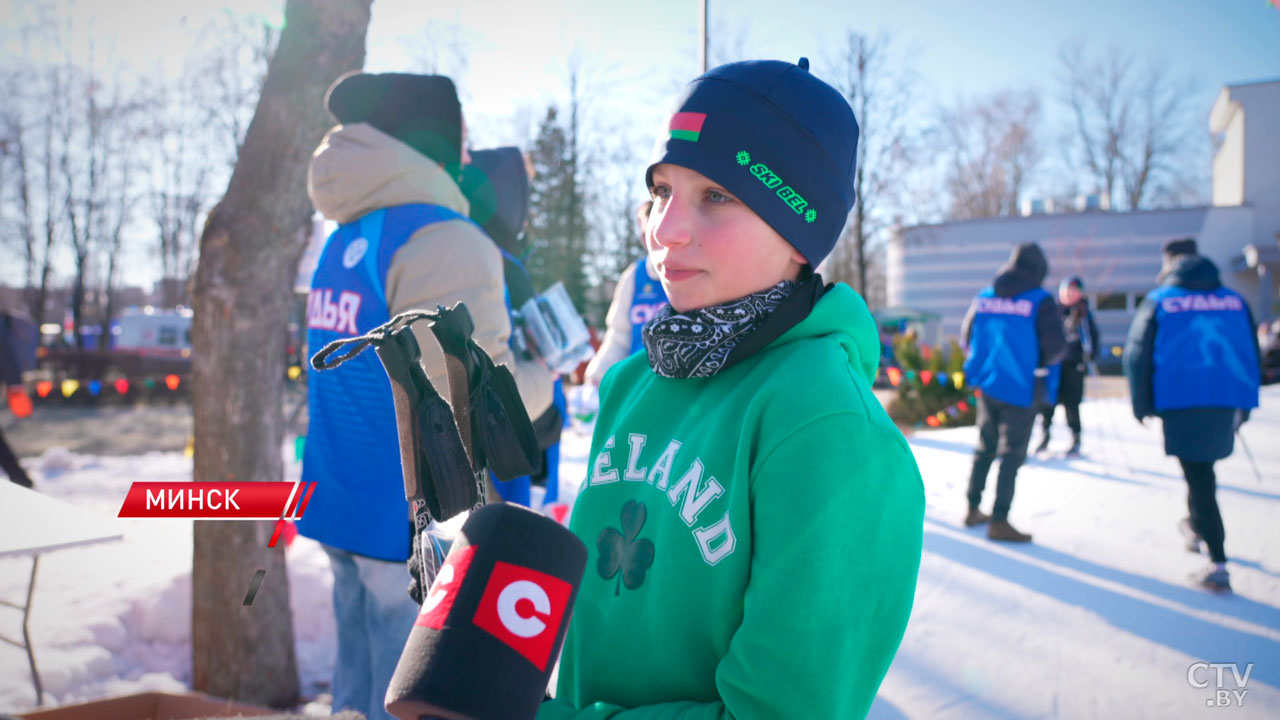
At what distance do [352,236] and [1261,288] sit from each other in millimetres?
34219

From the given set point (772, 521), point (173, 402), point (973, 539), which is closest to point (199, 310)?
point (772, 521)

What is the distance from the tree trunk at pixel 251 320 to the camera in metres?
3.22

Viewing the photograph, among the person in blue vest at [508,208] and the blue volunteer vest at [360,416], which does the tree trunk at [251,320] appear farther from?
the blue volunteer vest at [360,416]

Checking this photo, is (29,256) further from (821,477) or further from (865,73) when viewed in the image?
(821,477)

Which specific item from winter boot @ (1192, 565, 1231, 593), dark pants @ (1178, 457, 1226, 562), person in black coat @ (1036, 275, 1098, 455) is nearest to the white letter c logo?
dark pants @ (1178, 457, 1226, 562)

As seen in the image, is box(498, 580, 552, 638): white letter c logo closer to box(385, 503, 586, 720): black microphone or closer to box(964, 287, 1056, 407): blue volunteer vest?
box(385, 503, 586, 720): black microphone

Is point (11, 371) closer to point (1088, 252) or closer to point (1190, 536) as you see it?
point (1190, 536)

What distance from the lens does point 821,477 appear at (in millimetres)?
973

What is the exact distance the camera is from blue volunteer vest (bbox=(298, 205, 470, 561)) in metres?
2.20

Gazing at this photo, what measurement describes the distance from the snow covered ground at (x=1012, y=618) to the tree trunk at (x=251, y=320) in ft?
1.07

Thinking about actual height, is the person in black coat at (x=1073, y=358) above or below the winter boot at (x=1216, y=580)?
above

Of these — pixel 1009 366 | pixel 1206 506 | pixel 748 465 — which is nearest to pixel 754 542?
pixel 748 465

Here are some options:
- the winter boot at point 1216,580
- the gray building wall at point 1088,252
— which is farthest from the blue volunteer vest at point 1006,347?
the gray building wall at point 1088,252

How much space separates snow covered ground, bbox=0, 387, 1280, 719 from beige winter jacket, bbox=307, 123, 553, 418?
3.08 ft
